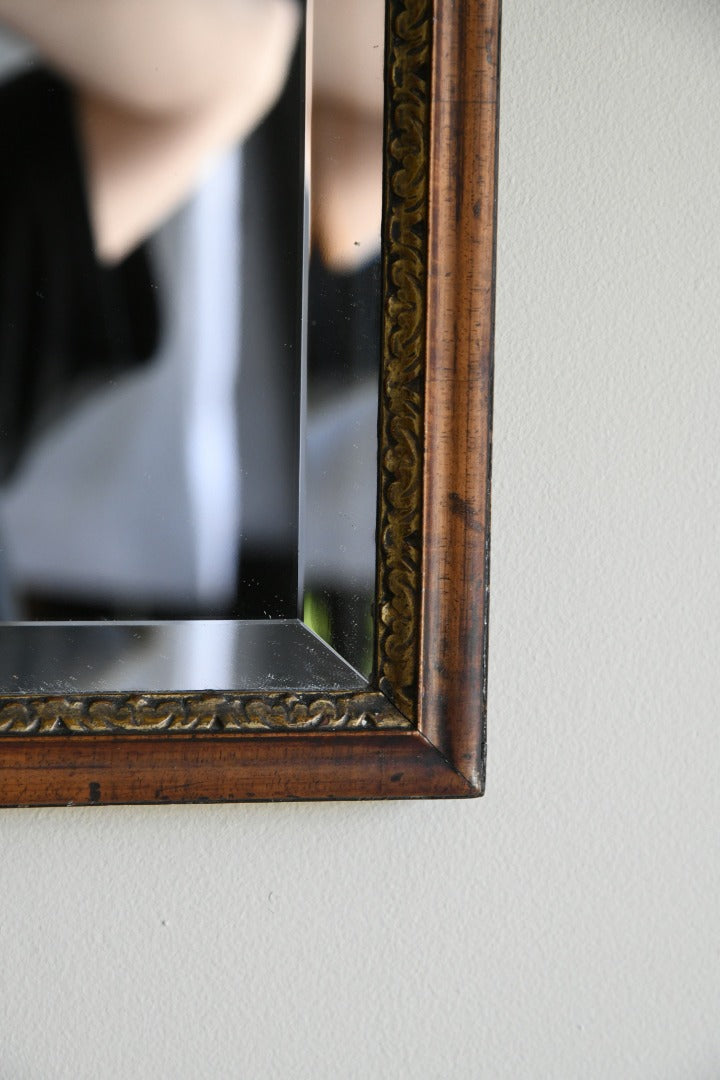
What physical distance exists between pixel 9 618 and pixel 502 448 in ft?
0.82

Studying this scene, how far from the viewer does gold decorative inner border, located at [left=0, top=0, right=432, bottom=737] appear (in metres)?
0.42

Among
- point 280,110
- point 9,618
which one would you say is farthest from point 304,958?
point 280,110

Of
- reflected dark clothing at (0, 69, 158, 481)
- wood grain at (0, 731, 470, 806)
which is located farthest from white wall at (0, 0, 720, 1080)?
reflected dark clothing at (0, 69, 158, 481)

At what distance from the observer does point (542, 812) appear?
476 millimetres

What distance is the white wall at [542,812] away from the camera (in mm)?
457

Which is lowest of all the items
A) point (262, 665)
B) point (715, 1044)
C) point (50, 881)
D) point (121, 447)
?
point (715, 1044)

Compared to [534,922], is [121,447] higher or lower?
higher

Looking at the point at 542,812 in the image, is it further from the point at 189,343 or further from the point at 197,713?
the point at 189,343

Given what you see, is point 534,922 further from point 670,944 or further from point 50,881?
point 50,881

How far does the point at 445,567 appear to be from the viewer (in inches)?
17.1

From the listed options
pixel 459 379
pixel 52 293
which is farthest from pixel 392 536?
pixel 52 293

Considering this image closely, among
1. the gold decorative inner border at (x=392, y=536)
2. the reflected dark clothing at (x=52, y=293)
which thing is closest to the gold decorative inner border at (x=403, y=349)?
the gold decorative inner border at (x=392, y=536)

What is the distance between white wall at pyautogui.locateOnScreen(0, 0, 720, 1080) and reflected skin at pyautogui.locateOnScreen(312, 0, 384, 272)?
75 millimetres

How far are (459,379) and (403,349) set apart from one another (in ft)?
0.10
